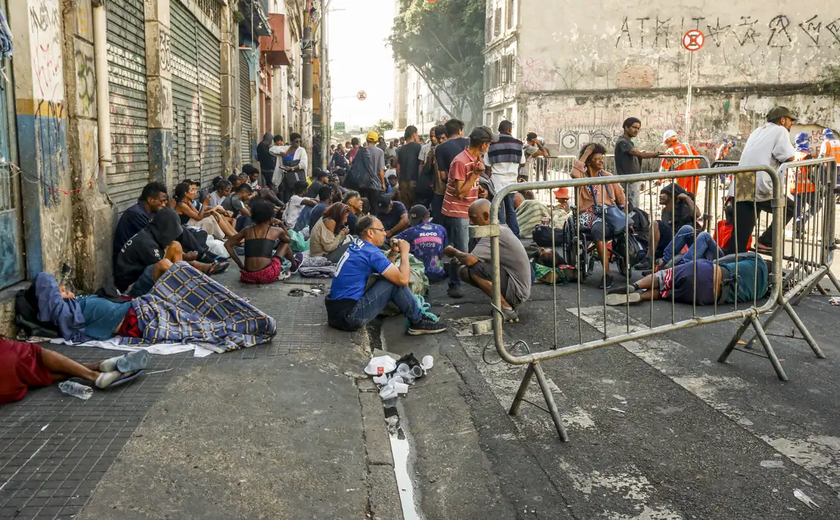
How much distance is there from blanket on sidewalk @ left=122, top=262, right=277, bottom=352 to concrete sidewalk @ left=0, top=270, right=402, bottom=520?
0.29 m

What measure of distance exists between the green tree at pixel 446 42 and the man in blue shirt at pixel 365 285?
37147 millimetres

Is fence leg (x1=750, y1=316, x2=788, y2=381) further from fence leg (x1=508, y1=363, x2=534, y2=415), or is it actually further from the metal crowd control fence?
fence leg (x1=508, y1=363, x2=534, y2=415)

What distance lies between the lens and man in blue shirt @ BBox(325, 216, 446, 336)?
19.2ft

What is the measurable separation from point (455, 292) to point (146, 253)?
293 cm

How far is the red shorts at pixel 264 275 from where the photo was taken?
788 cm

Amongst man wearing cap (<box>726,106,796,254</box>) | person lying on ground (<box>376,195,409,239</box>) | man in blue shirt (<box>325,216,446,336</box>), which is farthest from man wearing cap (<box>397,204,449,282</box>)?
man wearing cap (<box>726,106,796,254</box>)

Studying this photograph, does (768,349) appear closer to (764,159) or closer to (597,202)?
(597,202)

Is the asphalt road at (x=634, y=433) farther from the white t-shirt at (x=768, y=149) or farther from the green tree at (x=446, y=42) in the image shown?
the green tree at (x=446, y=42)

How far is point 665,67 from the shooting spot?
32250 mm

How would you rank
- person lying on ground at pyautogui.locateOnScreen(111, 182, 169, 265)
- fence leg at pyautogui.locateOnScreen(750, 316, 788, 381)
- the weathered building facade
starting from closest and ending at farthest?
fence leg at pyautogui.locateOnScreen(750, 316, 788, 381) → person lying on ground at pyautogui.locateOnScreen(111, 182, 169, 265) → the weathered building facade

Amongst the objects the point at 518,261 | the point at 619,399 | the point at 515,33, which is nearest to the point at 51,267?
the point at 518,261

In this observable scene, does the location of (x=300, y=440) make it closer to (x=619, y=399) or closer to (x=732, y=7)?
(x=619, y=399)

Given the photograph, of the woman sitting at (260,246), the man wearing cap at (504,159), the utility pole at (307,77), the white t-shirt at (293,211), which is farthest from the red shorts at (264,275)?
the utility pole at (307,77)

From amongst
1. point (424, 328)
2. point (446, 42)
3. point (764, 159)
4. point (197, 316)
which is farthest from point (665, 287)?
point (446, 42)
